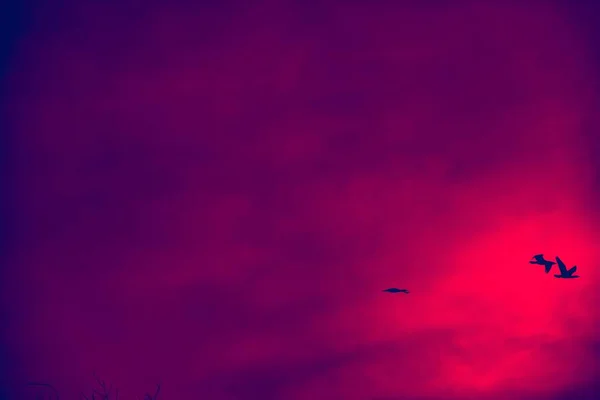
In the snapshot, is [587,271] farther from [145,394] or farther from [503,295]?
[145,394]

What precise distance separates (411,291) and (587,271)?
4401mm

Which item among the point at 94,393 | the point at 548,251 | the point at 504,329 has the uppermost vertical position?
the point at 548,251

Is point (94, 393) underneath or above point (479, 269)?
underneath

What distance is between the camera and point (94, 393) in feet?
65.4

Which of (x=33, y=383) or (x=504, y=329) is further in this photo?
(x=504, y=329)

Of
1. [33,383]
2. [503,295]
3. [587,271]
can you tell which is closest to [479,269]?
[503,295]

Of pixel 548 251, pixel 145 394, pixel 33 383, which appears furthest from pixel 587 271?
pixel 33 383

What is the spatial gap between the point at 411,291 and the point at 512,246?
2837mm

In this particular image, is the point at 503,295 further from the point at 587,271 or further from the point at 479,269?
the point at 587,271

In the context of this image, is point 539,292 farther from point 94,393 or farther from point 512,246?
point 94,393

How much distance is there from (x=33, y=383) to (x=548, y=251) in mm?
13040

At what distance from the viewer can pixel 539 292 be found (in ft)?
67.4

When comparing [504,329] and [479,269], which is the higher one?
[479,269]

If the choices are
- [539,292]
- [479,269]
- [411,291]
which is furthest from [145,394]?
[539,292]
